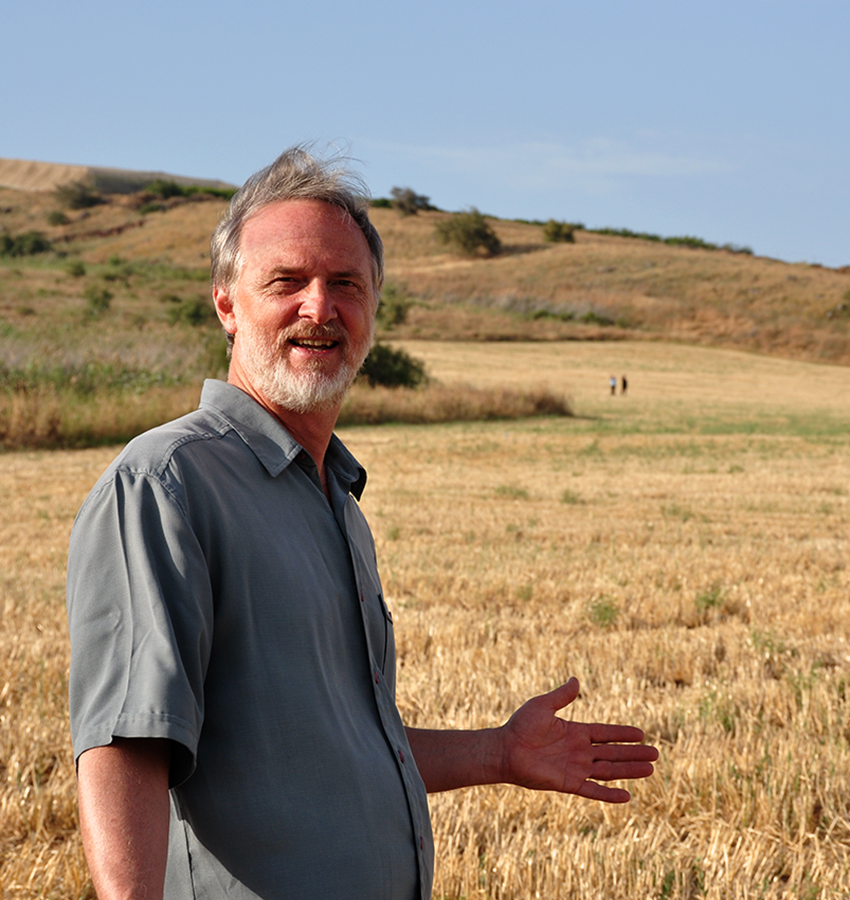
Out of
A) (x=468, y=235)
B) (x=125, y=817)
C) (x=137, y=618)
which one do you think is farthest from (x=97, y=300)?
(x=468, y=235)

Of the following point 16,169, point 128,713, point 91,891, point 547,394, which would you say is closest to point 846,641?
point 91,891

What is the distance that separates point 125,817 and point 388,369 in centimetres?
2850

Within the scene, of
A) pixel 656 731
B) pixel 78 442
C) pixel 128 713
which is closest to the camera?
pixel 128 713

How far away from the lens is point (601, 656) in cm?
595

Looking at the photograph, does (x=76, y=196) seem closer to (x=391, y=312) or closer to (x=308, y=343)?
(x=391, y=312)

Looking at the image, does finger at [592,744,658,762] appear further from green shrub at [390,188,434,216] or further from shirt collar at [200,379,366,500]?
green shrub at [390,188,434,216]

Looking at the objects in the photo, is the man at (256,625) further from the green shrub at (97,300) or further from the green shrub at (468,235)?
the green shrub at (468,235)

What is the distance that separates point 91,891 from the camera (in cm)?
330

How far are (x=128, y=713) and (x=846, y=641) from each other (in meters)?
5.79

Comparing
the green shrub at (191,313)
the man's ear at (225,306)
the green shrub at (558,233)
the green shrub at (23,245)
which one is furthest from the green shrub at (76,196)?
the man's ear at (225,306)

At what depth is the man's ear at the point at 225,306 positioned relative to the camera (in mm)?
2467

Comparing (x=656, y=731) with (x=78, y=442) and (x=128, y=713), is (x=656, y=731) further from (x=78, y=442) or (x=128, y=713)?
(x=78, y=442)

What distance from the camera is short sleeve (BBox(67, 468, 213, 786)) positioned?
1.57 metres

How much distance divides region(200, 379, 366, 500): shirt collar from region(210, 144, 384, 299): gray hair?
13.4 inches
